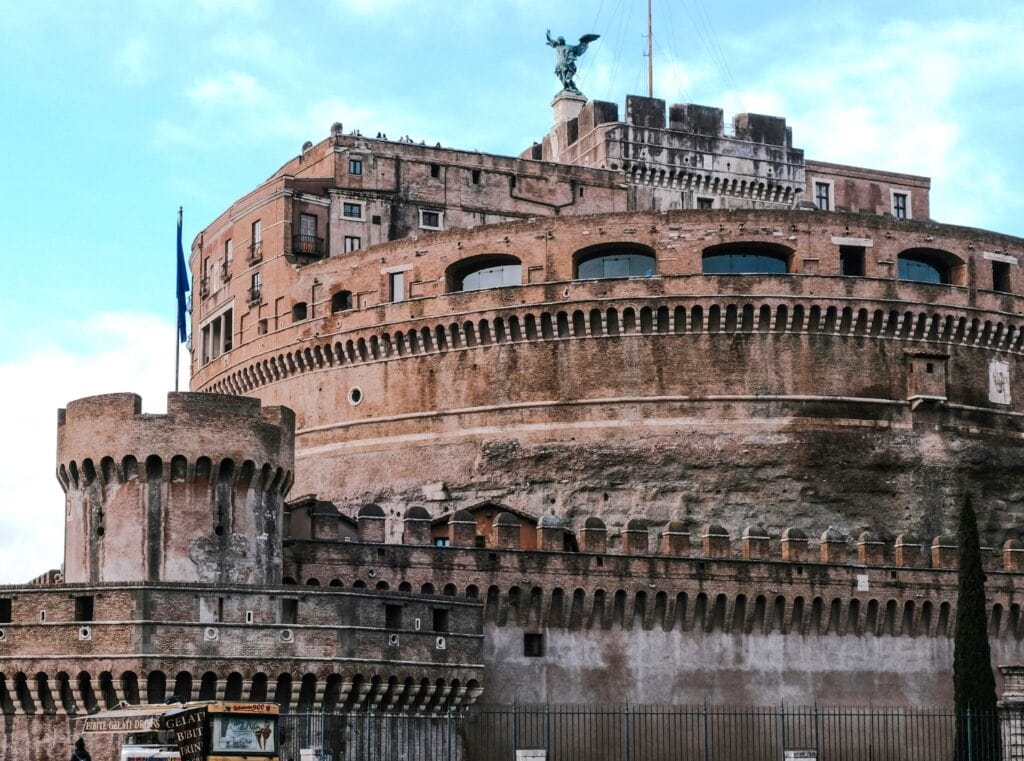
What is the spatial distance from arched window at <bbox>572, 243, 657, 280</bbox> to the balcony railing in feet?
35.1

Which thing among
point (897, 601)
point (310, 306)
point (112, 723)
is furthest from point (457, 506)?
point (112, 723)

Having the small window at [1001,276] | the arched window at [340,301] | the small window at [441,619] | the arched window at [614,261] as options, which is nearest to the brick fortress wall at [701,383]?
the arched window at [614,261]

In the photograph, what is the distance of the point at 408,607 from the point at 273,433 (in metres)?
5.04

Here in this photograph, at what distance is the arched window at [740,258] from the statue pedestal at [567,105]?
1901cm

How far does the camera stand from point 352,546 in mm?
47750

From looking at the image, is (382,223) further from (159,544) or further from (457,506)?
(159,544)

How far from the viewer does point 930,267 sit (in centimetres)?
6406

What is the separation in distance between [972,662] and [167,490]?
20.6 m

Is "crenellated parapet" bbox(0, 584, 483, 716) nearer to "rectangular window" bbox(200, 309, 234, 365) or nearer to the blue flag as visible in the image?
the blue flag

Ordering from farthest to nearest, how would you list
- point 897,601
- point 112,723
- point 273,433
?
point 897,601 → point 273,433 → point 112,723

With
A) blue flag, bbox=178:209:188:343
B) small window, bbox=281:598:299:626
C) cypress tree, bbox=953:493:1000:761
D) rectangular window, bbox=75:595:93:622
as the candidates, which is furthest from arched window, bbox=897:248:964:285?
rectangular window, bbox=75:595:93:622

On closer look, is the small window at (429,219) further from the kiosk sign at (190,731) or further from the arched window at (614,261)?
the kiosk sign at (190,731)

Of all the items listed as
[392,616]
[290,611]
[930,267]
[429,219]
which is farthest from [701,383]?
[290,611]

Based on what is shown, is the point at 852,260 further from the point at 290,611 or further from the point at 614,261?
the point at 290,611
